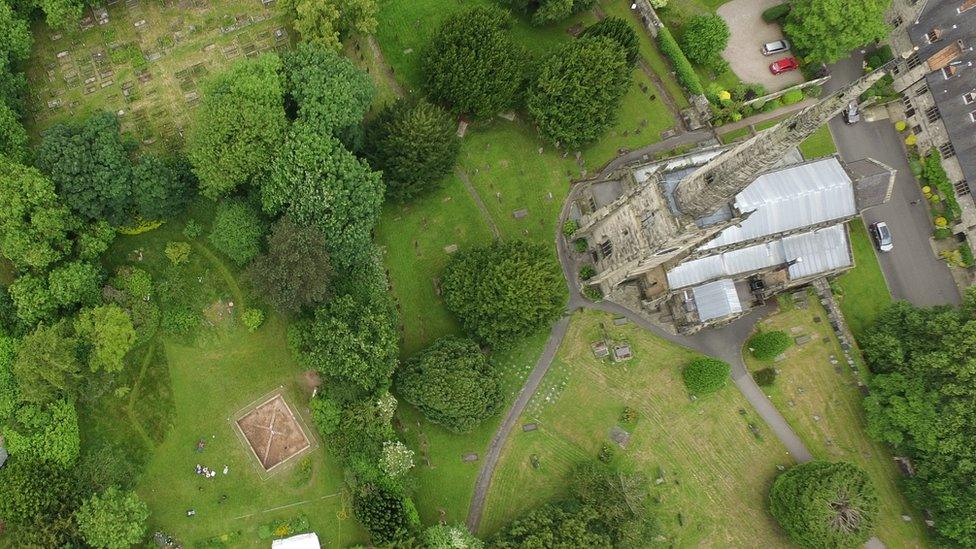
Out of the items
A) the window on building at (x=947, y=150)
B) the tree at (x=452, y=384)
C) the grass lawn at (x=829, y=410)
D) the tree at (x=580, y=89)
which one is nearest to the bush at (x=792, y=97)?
the window on building at (x=947, y=150)

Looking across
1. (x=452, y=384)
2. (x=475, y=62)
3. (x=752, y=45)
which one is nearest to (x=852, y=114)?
(x=752, y=45)

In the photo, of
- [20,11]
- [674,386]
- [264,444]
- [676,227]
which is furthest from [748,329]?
[20,11]

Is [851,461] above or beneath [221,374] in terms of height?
beneath

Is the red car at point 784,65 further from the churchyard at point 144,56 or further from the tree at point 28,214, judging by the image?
the tree at point 28,214

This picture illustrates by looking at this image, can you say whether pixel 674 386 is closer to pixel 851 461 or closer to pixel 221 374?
pixel 851 461

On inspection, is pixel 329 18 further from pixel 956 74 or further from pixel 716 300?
pixel 956 74
